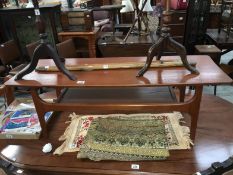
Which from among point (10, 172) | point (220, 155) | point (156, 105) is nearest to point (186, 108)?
point (156, 105)

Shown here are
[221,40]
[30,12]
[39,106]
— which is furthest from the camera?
[221,40]

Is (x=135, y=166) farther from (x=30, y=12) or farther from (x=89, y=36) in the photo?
(x=30, y=12)

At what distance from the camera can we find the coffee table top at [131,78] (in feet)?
2.77

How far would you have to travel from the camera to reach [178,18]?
112 inches

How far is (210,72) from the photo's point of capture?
90 centimetres

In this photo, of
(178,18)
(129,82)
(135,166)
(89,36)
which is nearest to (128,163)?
(135,166)

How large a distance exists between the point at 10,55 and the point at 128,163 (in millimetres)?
2318

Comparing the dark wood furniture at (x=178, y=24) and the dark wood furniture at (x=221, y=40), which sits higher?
the dark wood furniture at (x=178, y=24)

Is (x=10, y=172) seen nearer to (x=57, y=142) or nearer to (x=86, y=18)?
(x=57, y=142)

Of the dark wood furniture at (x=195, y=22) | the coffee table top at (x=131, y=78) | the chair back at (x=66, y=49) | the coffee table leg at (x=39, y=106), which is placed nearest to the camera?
the coffee table top at (x=131, y=78)

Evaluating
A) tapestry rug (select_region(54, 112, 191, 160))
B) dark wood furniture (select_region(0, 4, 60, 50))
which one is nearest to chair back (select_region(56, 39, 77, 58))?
dark wood furniture (select_region(0, 4, 60, 50))

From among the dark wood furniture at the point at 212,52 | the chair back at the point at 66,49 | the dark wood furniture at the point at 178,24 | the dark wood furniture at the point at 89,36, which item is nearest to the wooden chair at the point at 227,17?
the dark wood furniture at the point at 212,52

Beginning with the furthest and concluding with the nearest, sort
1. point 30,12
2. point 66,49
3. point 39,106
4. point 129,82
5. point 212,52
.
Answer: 1. point 30,12
2. point 212,52
3. point 66,49
4. point 39,106
5. point 129,82

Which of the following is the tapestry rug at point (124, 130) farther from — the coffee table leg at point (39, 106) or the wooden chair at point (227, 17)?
the wooden chair at point (227, 17)
